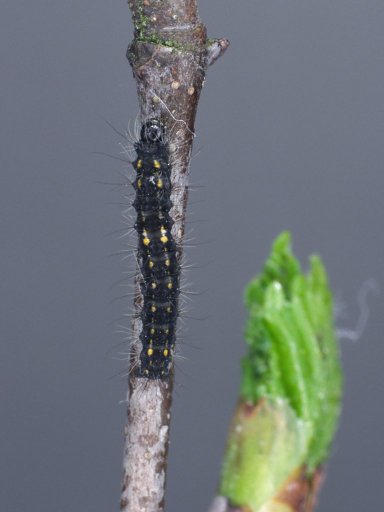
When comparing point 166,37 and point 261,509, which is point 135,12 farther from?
point 261,509

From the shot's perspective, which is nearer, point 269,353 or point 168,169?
point 269,353

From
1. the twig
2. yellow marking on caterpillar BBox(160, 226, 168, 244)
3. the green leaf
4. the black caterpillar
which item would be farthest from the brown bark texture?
yellow marking on caterpillar BBox(160, 226, 168, 244)

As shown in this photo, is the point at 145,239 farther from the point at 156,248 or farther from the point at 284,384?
the point at 284,384

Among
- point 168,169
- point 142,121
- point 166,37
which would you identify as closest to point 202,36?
point 166,37

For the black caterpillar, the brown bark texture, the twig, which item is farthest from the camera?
the black caterpillar

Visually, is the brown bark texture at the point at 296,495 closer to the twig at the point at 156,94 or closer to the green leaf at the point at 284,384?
the green leaf at the point at 284,384

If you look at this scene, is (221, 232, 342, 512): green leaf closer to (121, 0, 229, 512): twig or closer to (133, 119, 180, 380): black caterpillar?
(121, 0, 229, 512): twig

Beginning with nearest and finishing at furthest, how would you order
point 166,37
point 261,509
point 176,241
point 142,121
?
1. point 261,509
2. point 166,37
3. point 142,121
4. point 176,241
